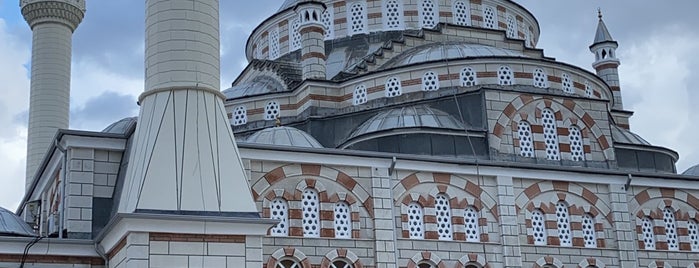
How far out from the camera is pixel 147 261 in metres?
12.2

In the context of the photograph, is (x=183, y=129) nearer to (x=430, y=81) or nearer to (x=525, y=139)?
(x=525, y=139)

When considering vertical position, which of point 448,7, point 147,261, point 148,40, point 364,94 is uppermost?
point 448,7

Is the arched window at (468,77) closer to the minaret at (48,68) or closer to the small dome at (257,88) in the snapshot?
the small dome at (257,88)

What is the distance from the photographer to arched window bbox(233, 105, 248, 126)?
2298 centimetres

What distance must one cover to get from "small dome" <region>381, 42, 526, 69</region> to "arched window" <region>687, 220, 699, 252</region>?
17.9 ft

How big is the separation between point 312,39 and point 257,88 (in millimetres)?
2756

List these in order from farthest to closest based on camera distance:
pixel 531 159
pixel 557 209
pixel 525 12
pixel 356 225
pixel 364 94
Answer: pixel 525 12 → pixel 364 94 → pixel 531 159 → pixel 557 209 → pixel 356 225

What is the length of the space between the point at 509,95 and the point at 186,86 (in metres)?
8.09

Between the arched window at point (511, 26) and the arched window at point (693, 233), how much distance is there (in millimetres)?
9638

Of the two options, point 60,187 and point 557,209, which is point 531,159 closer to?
point 557,209

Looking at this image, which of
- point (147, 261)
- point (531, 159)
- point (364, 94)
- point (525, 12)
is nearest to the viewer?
point (147, 261)

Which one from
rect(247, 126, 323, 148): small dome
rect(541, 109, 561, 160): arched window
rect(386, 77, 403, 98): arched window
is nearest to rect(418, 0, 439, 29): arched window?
rect(386, 77, 403, 98): arched window

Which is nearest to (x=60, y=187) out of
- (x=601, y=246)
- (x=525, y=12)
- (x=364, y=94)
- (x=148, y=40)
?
(x=148, y=40)

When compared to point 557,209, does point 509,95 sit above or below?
above
